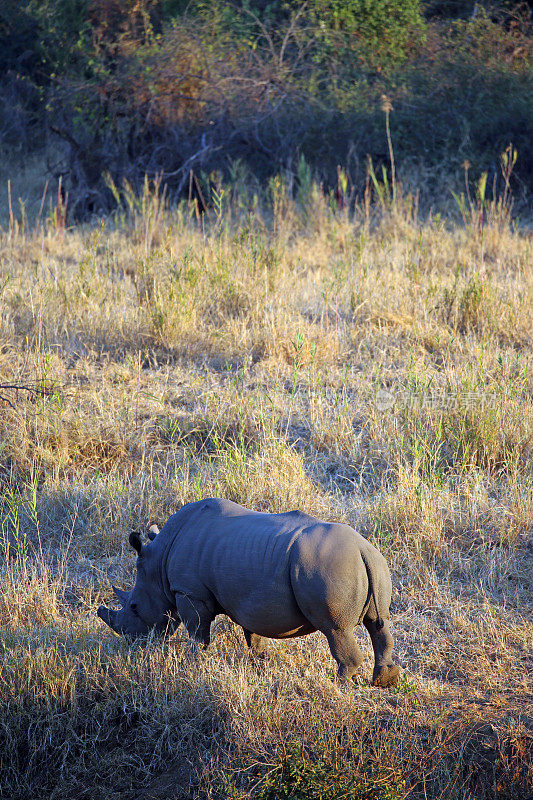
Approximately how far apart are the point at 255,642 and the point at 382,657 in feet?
1.97

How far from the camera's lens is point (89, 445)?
4.95 meters

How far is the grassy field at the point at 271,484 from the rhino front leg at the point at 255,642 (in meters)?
0.06

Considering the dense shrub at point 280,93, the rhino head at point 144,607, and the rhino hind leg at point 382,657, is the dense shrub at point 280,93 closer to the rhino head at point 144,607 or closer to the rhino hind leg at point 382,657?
the rhino head at point 144,607

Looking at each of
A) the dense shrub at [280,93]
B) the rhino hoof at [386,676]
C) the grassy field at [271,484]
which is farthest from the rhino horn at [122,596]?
the dense shrub at [280,93]

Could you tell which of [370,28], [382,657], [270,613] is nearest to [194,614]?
[270,613]

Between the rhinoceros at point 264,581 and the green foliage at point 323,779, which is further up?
the rhinoceros at point 264,581

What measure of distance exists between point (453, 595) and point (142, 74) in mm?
9341

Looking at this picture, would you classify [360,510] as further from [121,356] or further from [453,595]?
[121,356]

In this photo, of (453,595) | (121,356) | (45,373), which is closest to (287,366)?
(121,356)

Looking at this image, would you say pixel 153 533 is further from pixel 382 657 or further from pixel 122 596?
pixel 382 657

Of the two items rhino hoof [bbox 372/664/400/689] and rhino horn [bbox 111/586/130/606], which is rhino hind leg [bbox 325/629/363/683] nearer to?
rhino hoof [bbox 372/664/400/689]

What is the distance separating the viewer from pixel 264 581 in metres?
2.95

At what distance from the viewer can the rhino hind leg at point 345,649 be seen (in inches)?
114

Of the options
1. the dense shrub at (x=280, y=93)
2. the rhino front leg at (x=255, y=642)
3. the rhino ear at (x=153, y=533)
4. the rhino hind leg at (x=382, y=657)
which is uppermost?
the dense shrub at (x=280, y=93)
